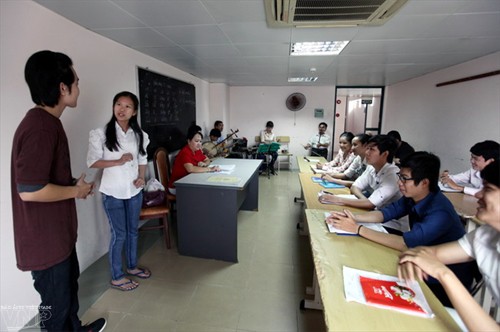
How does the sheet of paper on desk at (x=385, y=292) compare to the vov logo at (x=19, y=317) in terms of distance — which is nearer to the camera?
the sheet of paper on desk at (x=385, y=292)

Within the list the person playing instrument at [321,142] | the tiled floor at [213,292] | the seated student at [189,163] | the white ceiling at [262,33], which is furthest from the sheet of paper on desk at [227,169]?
the person playing instrument at [321,142]

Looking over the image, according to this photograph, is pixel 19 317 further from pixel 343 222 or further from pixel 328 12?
pixel 328 12

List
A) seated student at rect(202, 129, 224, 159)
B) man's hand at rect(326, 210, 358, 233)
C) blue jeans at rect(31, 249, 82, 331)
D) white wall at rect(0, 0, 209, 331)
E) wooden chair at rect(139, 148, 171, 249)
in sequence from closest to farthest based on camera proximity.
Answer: blue jeans at rect(31, 249, 82, 331) → man's hand at rect(326, 210, 358, 233) → white wall at rect(0, 0, 209, 331) → wooden chair at rect(139, 148, 171, 249) → seated student at rect(202, 129, 224, 159)

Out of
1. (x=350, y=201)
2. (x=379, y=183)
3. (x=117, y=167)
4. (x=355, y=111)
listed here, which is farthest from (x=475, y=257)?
(x=355, y=111)

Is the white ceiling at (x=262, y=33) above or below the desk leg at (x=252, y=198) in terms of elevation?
above

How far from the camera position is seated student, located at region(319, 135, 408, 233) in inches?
77.4

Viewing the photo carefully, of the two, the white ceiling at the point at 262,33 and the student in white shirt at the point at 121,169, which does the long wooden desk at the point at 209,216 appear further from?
the white ceiling at the point at 262,33

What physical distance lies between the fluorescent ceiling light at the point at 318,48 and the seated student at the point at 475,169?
1691mm

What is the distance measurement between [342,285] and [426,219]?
Answer: 650 mm

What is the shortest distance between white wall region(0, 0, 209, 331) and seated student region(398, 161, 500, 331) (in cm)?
233

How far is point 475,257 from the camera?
0.99m

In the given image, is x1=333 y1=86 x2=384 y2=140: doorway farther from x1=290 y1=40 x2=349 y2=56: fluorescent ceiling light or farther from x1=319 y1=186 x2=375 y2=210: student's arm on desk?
x1=319 y1=186 x2=375 y2=210: student's arm on desk

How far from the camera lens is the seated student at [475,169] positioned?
2271 millimetres

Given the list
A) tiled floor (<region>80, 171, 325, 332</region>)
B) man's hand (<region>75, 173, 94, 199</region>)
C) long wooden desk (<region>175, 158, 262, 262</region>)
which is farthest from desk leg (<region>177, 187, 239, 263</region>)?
man's hand (<region>75, 173, 94, 199</region>)
